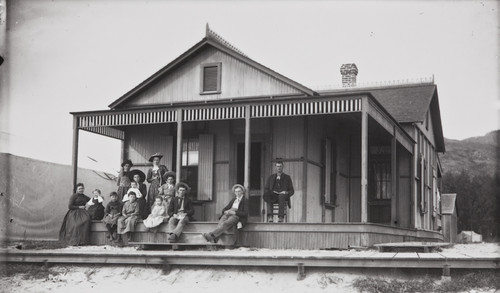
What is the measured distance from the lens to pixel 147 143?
20812 millimetres

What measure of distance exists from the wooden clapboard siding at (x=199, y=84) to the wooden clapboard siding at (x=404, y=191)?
566cm

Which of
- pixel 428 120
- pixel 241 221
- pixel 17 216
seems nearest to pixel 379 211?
pixel 428 120

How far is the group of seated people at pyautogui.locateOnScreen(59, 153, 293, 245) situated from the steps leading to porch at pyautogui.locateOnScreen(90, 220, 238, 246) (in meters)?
0.14

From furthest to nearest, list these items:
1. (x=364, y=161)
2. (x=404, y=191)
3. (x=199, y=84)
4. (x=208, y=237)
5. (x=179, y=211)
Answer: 1. (x=404, y=191)
2. (x=199, y=84)
3. (x=179, y=211)
4. (x=364, y=161)
5. (x=208, y=237)

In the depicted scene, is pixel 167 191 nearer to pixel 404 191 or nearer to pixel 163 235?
pixel 163 235

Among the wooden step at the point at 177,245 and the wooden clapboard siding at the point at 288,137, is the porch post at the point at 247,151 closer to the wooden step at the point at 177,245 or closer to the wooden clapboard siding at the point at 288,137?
the wooden step at the point at 177,245

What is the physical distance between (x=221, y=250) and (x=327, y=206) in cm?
542

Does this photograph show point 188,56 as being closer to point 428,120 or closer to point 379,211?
point 379,211

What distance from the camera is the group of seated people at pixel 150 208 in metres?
15.9

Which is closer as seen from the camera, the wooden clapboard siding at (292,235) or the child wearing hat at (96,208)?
the wooden clapboard siding at (292,235)

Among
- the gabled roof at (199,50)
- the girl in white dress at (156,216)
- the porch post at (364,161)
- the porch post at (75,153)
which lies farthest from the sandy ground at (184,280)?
the gabled roof at (199,50)

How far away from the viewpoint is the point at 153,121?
59.9 feet

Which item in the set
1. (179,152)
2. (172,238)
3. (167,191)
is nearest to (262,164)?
(179,152)

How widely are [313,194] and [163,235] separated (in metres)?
4.40
